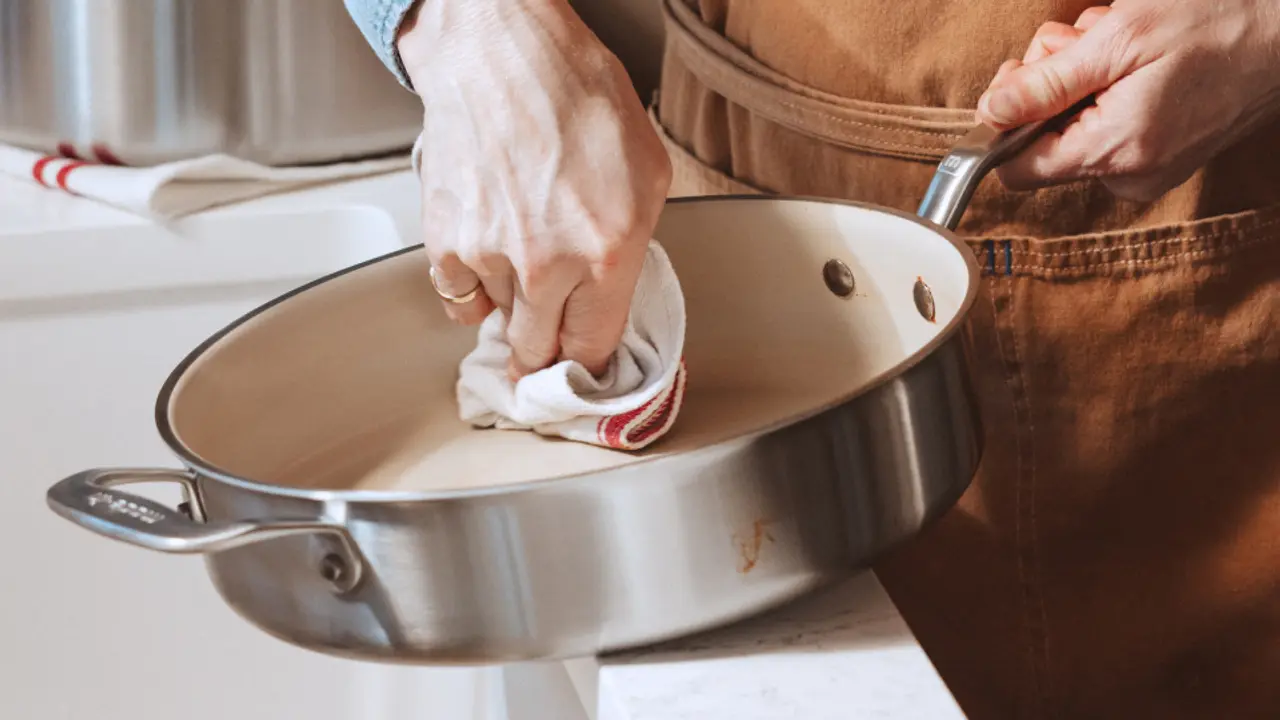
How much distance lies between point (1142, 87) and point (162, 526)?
409mm

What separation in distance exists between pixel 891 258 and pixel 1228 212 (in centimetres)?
19

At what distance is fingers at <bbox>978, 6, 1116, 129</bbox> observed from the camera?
526 mm

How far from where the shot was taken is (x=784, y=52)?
64 centimetres

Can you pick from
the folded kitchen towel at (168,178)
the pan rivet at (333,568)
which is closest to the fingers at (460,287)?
the pan rivet at (333,568)

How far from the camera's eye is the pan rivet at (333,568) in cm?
39

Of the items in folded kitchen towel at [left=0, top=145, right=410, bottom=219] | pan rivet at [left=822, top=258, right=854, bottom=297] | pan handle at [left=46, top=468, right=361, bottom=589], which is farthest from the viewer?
folded kitchen towel at [left=0, top=145, right=410, bottom=219]

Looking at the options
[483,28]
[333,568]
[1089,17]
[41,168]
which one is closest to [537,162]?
[483,28]

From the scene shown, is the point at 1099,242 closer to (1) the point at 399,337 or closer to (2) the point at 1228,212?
(2) the point at 1228,212

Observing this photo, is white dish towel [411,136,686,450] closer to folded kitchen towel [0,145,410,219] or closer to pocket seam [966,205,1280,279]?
pocket seam [966,205,1280,279]

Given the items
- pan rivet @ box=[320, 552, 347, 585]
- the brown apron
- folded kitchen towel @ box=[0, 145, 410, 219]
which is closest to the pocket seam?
the brown apron

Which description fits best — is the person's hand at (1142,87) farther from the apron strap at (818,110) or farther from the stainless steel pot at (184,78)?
the stainless steel pot at (184,78)

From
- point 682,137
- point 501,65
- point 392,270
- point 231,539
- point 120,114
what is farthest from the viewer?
point 120,114

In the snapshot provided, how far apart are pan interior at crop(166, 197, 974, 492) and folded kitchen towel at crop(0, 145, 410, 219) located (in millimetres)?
407

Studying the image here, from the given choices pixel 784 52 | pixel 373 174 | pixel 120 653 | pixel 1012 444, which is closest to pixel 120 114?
pixel 373 174
